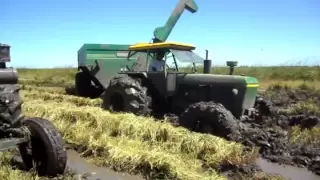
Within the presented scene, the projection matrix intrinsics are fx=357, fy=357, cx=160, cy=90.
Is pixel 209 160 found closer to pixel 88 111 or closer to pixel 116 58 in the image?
pixel 88 111

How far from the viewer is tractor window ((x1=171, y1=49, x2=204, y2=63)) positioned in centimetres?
838

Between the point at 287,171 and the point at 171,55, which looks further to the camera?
the point at 171,55

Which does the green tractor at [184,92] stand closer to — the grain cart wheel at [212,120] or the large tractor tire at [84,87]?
the grain cart wheel at [212,120]

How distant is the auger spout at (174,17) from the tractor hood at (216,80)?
3780 mm

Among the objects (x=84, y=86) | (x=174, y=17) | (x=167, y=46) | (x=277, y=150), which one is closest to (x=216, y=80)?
(x=167, y=46)

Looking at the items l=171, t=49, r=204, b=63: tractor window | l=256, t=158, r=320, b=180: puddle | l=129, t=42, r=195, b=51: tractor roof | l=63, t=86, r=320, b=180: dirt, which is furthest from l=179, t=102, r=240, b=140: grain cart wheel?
l=129, t=42, r=195, b=51: tractor roof

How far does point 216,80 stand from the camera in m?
7.73

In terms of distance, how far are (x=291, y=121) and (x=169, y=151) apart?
13.7 feet

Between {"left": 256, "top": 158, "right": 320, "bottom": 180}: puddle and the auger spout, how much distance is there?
6.78 meters

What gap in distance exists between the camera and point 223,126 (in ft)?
21.2

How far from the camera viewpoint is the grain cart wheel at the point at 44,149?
4.01 metres

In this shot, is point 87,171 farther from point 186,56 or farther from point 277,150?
point 186,56

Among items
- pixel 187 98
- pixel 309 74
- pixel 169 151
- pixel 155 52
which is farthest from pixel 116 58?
pixel 309 74

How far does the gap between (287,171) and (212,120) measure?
1703 millimetres
